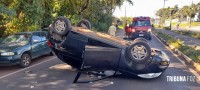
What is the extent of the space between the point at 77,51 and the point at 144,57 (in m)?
1.84

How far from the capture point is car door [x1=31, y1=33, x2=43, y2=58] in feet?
34.1

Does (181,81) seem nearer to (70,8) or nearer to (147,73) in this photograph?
(147,73)

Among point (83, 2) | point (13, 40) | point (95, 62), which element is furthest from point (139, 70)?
point (83, 2)

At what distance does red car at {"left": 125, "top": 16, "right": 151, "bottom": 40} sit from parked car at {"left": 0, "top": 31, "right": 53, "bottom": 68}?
12.4 metres

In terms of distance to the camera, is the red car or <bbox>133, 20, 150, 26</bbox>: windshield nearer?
the red car

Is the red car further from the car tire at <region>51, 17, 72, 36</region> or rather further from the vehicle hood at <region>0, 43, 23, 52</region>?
the car tire at <region>51, 17, 72, 36</region>

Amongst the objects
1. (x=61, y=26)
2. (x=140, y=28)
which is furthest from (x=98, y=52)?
(x=140, y=28)

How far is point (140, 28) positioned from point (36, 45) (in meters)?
13.7

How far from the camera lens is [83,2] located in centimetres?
2444

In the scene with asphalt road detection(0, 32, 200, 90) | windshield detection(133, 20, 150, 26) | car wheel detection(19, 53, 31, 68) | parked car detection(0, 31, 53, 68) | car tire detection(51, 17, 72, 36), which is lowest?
asphalt road detection(0, 32, 200, 90)

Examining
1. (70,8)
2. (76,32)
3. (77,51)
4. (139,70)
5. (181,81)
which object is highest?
(70,8)

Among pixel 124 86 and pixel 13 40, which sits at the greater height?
pixel 13 40

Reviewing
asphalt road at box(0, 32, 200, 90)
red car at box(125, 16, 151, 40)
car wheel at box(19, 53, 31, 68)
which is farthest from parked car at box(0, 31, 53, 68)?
red car at box(125, 16, 151, 40)

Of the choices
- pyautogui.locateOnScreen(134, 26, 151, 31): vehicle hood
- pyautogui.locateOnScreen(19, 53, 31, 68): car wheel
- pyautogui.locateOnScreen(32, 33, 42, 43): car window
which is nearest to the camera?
pyautogui.locateOnScreen(19, 53, 31, 68): car wheel
